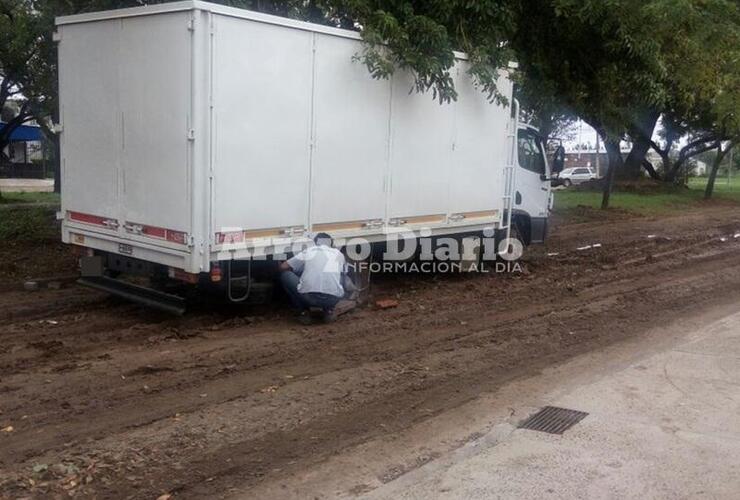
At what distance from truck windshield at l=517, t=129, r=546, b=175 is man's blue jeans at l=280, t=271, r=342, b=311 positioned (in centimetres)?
525

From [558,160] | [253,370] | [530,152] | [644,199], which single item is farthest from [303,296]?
[644,199]

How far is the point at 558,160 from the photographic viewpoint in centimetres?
1261

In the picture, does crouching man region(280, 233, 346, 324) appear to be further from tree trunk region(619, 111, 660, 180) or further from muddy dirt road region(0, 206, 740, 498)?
tree trunk region(619, 111, 660, 180)

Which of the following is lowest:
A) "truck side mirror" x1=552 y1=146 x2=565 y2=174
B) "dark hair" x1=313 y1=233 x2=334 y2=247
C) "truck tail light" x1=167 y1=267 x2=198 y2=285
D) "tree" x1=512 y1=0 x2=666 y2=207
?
"truck tail light" x1=167 y1=267 x2=198 y2=285

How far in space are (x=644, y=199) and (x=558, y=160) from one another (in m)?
21.8

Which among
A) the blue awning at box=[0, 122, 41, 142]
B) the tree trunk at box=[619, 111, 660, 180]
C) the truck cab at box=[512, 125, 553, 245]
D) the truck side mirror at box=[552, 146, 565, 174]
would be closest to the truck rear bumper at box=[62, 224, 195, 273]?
the truck cab at box=[512, 125, 553, 245]

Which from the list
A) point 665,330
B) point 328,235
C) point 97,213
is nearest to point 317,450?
point 328,235

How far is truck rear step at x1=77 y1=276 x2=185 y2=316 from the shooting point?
26.9ft

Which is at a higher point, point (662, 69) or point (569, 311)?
point (662, 69)

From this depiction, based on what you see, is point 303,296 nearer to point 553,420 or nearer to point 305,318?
point 305,318

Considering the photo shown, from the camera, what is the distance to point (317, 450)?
5.09 meters

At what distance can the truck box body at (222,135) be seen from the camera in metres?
7.39

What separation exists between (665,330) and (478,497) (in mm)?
5328

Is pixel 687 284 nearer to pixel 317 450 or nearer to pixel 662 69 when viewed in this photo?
pixel 662 69
